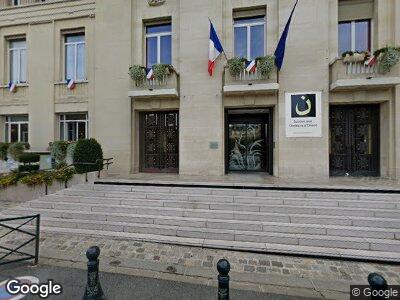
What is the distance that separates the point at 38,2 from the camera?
526 inches

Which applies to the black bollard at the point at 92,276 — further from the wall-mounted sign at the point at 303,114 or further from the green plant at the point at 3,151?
the green plant at the point at 3,151

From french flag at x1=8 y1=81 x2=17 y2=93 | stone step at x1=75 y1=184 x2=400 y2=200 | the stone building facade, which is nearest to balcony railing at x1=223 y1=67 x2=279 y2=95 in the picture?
the stone building facade

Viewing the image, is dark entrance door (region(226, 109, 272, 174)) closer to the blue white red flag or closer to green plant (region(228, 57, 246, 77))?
green plant (region(228, 57, 246, 77))

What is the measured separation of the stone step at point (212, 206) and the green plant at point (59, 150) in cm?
413

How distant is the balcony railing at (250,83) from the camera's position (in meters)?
9.62

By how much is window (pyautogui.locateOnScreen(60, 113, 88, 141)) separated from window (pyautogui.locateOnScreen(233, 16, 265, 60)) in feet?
28.2

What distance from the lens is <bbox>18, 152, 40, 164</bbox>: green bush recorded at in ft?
37.8

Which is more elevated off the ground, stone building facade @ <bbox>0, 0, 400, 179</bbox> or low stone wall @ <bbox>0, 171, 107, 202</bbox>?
stone building facade @ <bbox>0, 0, 400, 179</bbox>

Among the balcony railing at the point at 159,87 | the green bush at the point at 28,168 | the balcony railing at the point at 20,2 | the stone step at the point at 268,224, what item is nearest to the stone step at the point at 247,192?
the stone step at the point at 268,224

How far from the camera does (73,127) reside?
13.2 m

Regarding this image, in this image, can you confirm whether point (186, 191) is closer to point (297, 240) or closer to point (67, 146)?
point (297, 240)

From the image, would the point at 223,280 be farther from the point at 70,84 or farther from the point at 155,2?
the point at 70,84

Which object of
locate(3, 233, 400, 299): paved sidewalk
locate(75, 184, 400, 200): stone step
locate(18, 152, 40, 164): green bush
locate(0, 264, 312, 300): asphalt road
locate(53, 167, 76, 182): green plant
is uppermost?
locate(18, 152, 40, 164): green bush

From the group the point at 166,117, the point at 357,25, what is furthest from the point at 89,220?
the point at 357,25
